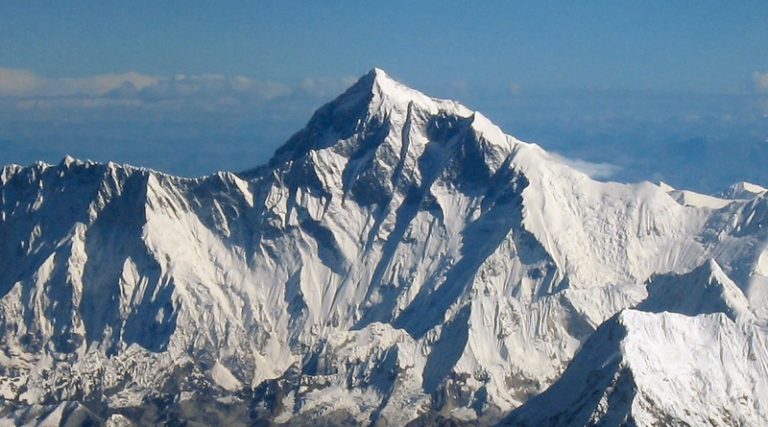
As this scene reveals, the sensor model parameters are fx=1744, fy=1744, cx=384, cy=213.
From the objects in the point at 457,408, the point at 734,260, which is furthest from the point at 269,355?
the point at 734,260

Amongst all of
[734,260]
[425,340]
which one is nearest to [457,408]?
[425,340]

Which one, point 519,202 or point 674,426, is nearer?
point 674,426

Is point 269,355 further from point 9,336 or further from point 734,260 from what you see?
point 734,260

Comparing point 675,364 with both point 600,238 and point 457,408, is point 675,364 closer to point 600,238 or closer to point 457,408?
point 457,408

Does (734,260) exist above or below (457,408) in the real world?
above

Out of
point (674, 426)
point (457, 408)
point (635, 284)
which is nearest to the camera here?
point (674, 426)

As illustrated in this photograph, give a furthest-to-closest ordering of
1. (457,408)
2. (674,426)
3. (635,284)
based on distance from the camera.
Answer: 1. (635,284)
2. (457,408)
3. (674,426)

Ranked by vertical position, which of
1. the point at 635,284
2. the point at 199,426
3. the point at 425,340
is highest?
the point at 635,284

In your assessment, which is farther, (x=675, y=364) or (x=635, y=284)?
(x=635, y=284)

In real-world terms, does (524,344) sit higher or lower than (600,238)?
lower
